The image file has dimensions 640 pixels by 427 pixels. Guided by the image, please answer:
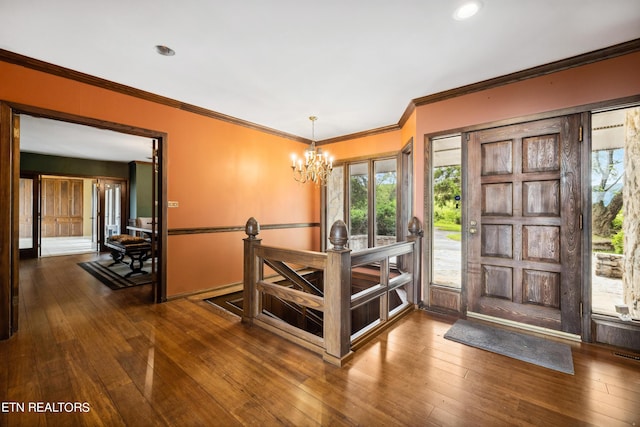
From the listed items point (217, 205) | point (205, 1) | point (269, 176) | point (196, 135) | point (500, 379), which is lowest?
point (500, 379)

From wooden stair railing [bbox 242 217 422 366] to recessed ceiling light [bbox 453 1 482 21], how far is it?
184 centimetres

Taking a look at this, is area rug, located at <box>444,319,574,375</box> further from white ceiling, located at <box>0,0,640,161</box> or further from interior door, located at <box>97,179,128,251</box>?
interior door, located at <box>97,179,128,251</box>

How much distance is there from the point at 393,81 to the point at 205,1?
207 cm

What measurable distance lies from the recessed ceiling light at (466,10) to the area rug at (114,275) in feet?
18.1

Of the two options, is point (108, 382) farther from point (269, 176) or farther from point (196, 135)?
point (269, 176)

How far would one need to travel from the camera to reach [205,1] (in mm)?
1923

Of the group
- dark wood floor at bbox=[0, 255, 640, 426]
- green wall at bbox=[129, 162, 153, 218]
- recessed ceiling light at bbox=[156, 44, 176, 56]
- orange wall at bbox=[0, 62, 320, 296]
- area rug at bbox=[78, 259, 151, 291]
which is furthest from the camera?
green wall at bbox=[129, 162, 153, 218]

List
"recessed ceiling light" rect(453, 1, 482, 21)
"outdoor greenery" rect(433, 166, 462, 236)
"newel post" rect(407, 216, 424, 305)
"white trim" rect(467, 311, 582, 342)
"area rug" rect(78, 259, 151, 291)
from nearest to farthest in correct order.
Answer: "recessed ceiling light" rect(453, 1, 482, 21), "white trim" rect(467, 311, 582, 342), "newel post" rect(407, 216, 424, 305), "outdoor greenery" rect(433, 166, 462, 236), "area rug" rect(78, 259, 151, 291)

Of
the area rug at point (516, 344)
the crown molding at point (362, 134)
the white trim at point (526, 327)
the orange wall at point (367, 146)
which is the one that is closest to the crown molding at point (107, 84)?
the crown molding at point (362, 134)

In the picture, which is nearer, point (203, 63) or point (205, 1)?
point (205, 1)

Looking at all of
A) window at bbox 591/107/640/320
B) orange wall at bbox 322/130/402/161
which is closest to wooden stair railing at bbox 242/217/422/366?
window at bbox 591/107/640/320

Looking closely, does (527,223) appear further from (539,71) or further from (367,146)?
(367,146)

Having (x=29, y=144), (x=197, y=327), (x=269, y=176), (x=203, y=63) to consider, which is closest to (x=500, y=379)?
(x=197, y=327)

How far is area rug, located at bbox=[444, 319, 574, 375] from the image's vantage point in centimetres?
225
